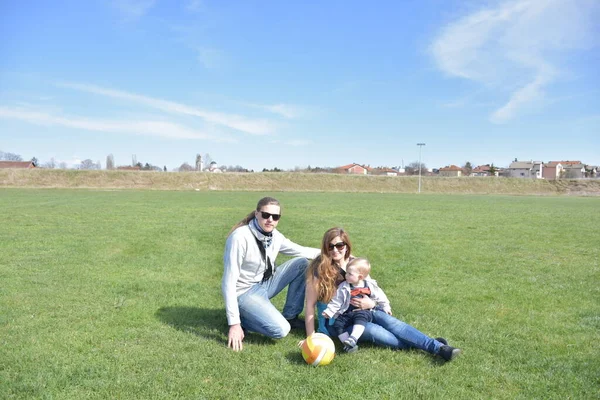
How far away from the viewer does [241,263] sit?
237 inches

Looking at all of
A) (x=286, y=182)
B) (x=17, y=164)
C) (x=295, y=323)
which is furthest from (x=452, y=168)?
(x=295, y=323)

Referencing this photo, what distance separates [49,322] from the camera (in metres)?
6.63

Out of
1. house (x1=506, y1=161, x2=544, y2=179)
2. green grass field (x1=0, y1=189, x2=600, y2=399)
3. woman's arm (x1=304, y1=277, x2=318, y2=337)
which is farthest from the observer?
house (x1=506, y1=161, x2=544, y2=179)

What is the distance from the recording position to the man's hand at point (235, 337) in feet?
18.4

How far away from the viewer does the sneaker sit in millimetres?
5480

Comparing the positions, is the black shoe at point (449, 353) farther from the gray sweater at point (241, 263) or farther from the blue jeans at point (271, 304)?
the gray sweater at point (241, 263)

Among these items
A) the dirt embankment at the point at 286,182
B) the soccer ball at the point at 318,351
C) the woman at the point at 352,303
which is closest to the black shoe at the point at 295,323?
the woman at the point at 352,303

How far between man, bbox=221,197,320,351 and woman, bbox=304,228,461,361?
47cm

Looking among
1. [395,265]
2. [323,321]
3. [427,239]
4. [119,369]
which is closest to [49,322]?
[119,369]

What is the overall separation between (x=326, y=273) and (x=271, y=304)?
33.5 inches

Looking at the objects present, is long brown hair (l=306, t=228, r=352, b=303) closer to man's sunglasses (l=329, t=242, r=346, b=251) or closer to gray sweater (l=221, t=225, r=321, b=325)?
man's sunglasses (l=329, t=242, r=346, b=251)

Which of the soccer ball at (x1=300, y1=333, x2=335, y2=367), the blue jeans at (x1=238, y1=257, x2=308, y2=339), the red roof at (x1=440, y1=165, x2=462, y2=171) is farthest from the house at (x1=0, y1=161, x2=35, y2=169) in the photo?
the red roof at (x1=440, y1=165, x2=462, y2=171)

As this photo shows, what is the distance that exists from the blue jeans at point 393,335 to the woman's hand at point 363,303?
16cm

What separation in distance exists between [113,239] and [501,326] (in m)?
11.9
